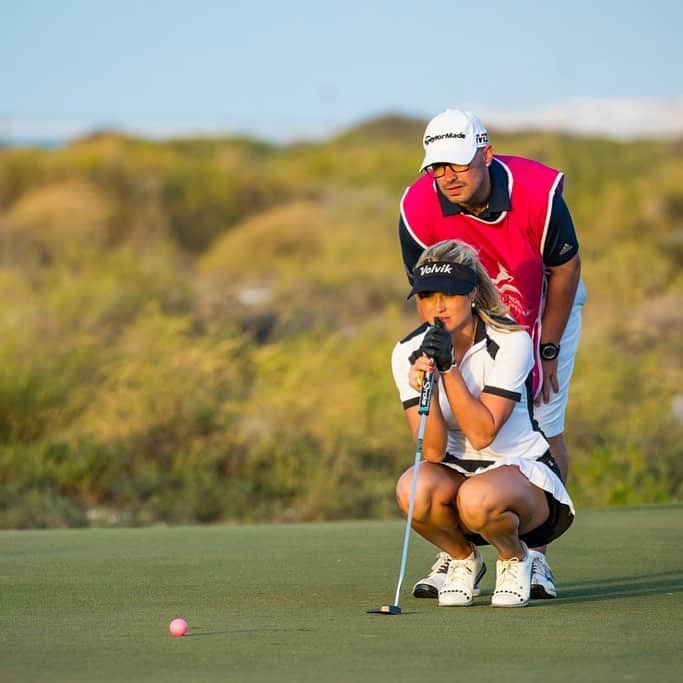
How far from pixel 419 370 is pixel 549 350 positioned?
120 cm

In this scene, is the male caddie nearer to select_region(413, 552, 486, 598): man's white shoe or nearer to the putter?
select_region(413, 552, 486, 598): man's white shoe

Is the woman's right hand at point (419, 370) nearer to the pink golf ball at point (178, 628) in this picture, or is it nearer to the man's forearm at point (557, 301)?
the man's forearm at point (557, 301)

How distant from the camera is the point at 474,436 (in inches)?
240

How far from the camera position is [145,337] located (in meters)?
17.8

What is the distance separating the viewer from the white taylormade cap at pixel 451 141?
21.5 ft

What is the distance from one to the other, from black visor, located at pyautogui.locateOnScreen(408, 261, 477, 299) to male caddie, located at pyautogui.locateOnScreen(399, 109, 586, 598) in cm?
56

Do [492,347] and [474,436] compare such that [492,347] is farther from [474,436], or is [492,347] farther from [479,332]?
[474,436]

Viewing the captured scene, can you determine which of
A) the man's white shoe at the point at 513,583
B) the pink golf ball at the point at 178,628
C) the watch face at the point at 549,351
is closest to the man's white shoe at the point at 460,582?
the man's white shoe at the point at 513,583

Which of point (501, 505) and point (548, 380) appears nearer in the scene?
point (501, 505)

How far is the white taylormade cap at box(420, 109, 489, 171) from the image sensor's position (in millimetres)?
6539

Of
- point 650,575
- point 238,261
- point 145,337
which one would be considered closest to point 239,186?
point 238,261

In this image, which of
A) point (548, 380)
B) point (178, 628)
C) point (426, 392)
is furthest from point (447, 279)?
point (178, 628)

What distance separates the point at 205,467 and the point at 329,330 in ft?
23.3

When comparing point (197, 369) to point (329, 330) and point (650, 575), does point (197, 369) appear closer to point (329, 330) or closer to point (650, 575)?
point (329, 330)
